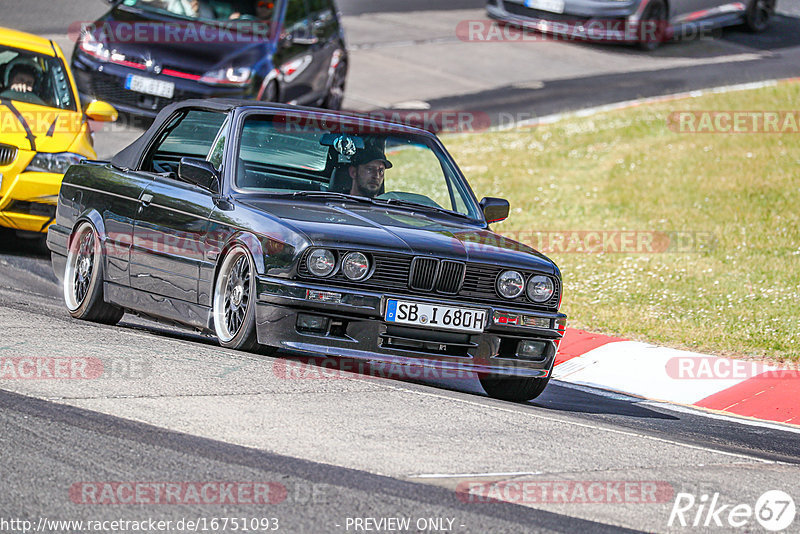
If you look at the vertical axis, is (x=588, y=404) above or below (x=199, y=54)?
below

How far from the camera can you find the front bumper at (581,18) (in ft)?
72.3

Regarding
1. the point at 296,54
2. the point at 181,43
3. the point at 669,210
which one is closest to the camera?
the point at 669,210

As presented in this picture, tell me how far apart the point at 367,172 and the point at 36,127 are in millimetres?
4045

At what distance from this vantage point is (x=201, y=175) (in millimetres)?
7781

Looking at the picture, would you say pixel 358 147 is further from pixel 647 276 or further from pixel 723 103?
pixel 723 103

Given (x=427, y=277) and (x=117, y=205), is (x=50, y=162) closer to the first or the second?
(x=117, y=205)

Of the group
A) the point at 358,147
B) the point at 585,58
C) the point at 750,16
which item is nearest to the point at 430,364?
the point at 358,147

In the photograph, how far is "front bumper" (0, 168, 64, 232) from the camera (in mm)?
10570

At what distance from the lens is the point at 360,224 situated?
7.36 m

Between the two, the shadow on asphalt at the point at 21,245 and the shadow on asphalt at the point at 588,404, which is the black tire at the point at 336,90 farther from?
the shadow on asphalt at the point at 588,404

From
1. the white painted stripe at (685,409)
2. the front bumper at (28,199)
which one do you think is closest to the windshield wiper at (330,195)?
the white painted stripe at (685,409)

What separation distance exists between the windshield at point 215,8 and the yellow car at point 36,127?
3552 millimetres

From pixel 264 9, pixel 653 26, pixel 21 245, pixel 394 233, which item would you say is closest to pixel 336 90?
pixel 264 9

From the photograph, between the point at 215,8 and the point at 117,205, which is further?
the point at 215,8
